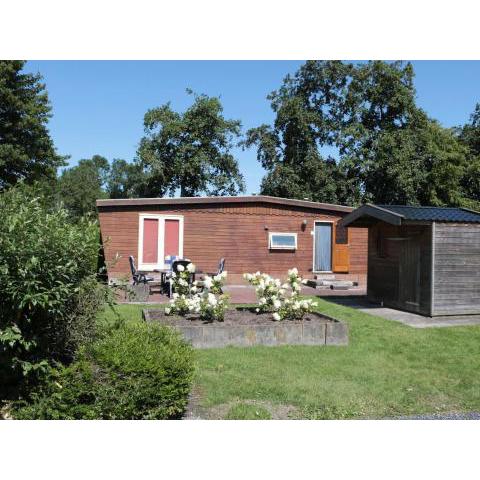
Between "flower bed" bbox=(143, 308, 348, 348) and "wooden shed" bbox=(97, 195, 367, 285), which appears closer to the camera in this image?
"flower bed" bbox=(143, 308, 348, 348)

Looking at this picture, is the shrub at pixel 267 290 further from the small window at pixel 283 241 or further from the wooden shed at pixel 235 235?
the small window at pixel 283 241

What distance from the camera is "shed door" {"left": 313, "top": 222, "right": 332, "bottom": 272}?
18.4 metres

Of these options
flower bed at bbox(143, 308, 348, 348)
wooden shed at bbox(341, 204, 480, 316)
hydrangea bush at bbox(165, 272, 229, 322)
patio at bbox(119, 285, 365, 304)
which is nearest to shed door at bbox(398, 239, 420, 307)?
wooden shed at bbox(341, 204, 480, 316)

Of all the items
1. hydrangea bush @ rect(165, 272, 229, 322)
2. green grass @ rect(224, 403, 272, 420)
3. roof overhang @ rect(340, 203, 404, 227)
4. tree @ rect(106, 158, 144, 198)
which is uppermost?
tree @ rect(106, 158, 144, 198)

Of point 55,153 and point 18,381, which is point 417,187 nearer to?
point 55,153

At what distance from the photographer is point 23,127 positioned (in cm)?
2966

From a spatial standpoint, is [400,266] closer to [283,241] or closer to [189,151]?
[283,241]

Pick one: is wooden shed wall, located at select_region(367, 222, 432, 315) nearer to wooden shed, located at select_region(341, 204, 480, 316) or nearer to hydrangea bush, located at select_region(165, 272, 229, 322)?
wooden shed, located at select_region(341, 204, 480, 316)

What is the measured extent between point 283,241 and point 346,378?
12053 mm

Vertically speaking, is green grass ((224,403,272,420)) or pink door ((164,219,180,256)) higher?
pink door ((164,219,180,256))

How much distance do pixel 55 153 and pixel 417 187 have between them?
23.1 m

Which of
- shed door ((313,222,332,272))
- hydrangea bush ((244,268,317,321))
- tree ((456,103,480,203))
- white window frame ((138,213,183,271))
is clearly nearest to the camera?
hydrangea bush ((244,268,317,321))

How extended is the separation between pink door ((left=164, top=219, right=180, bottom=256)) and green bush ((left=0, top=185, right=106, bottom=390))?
11.1m
